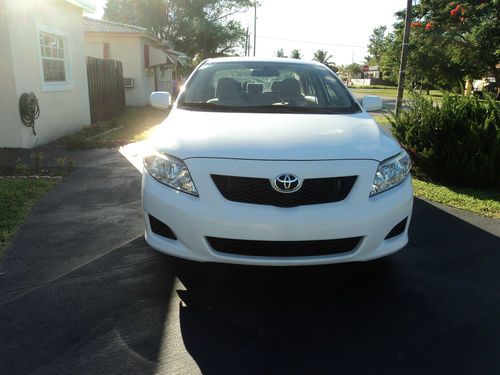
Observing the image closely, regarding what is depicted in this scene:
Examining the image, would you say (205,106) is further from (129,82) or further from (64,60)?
(129,82)

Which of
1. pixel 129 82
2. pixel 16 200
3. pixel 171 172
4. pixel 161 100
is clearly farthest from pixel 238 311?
pixel 129 82

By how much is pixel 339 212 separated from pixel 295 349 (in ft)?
2.84

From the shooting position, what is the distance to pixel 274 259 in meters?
2.89

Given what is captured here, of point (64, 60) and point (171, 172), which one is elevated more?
point (64, 60)

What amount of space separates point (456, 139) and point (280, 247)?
4.53 meters

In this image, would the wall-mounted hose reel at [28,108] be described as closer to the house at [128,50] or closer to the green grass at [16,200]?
the green grass at [16,200]

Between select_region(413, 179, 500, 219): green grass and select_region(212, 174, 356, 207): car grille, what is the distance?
3258 mm

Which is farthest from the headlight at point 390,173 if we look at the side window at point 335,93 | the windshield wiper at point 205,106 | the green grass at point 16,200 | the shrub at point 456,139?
the shrub at point 456,139

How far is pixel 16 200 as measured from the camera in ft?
17.4

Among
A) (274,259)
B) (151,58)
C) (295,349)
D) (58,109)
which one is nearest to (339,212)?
(274,259)

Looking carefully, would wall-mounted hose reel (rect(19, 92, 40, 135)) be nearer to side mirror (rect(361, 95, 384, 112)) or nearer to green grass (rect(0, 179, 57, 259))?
green grass (rect(0, 179, 57, 259))

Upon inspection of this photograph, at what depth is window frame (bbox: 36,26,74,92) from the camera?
8.96m

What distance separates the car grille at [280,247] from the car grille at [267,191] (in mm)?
253

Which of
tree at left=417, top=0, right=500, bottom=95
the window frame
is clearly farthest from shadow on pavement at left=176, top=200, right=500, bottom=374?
tree at left=417, top=0, right=500, bottom=95
